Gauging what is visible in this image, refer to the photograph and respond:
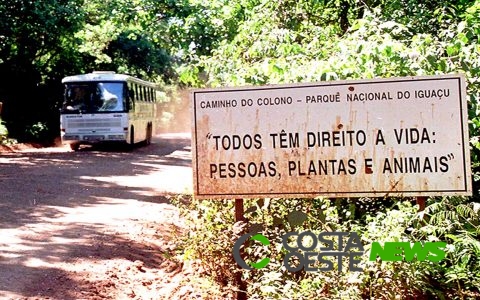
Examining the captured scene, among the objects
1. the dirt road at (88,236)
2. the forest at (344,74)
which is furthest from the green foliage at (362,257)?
the dirt road at (88,236)

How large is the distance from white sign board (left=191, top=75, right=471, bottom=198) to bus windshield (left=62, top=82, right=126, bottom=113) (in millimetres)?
17049

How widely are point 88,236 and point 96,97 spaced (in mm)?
14223

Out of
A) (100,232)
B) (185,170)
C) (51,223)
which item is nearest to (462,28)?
(100,232)

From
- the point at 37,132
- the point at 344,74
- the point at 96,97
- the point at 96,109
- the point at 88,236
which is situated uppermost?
the point at 96,97

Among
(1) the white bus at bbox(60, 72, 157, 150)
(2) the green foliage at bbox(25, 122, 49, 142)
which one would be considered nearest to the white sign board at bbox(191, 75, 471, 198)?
(1) the white bus at bbox(60, 72, 157, 150)

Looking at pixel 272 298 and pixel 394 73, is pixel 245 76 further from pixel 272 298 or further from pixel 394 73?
pixel 272 298

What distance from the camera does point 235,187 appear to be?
4148 millimetres

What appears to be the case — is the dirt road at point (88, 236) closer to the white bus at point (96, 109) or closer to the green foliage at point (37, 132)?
the white bus at point (96, 109)

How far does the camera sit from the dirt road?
5500 mm

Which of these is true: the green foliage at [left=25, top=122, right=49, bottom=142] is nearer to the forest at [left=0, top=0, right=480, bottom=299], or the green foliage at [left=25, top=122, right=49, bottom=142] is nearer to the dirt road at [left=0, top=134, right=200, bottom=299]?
the dirt road at [left=0, top=134, right=200, bottom=299]

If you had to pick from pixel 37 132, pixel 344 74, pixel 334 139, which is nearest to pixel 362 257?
pixel 334 139

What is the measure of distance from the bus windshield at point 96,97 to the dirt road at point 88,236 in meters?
7.07

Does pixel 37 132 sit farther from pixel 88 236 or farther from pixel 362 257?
pixel 362 257

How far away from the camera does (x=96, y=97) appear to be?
20.8 m
